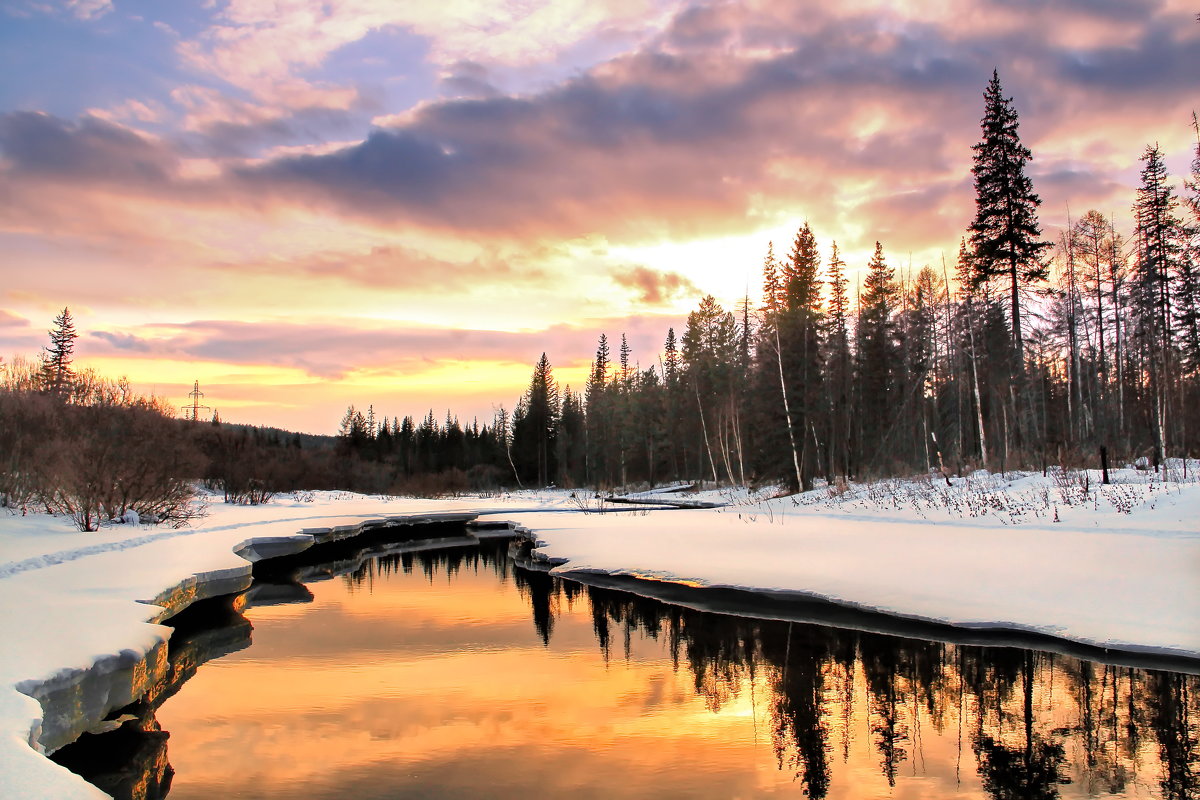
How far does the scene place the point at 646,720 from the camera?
8.73m

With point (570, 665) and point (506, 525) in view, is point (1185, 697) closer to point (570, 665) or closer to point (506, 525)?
point (570, 665)

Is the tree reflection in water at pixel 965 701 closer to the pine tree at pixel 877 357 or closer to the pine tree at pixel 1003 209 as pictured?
the pine tree at pixel 1003 209

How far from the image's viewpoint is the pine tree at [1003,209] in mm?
30750

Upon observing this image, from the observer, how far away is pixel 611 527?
27.4 metres

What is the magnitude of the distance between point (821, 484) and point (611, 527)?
55.4 feet

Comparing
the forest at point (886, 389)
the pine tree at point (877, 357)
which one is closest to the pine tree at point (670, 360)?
the forest at point (886, 389)

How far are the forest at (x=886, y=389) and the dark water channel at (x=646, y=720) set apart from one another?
15084 millimetres

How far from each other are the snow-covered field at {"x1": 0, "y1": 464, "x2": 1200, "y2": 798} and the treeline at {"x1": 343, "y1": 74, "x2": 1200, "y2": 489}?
248 inches

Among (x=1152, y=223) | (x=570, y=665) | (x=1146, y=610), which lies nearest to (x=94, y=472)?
(x=570, y=665)

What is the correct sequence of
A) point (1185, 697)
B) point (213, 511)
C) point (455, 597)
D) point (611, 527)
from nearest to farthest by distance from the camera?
point (1185, 697), point (455, 597), point (611, 527), point (213, 511)

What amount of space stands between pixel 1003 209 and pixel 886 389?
16129 mm

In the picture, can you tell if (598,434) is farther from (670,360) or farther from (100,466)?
(100,466)

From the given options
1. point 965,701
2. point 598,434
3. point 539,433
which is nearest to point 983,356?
point 965,701

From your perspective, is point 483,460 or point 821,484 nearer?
point 821,484
